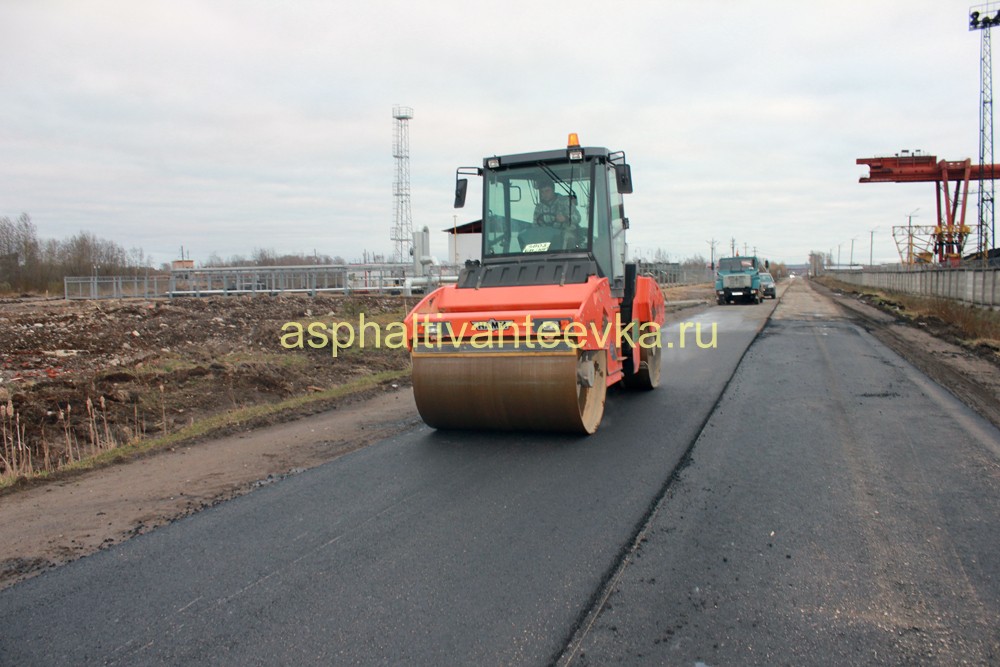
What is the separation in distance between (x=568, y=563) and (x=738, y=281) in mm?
34740

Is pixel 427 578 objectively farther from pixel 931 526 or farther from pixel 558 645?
pixel 931 526

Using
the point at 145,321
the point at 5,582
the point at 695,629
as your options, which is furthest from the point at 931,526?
the point at 145,321

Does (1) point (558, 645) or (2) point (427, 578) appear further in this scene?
(2) point (427, 578)

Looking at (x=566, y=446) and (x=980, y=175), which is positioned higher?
(x=980, y=175)

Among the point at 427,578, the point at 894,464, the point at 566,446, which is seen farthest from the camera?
the point at 566,446

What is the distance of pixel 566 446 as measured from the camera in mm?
7070

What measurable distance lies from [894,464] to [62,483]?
24.0 feet

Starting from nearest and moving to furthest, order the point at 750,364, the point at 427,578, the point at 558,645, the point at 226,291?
the point at 558,645 < the point at 427,578 < the point at 750,364 < the point at 226,291

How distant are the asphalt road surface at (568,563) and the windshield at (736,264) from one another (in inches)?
1240

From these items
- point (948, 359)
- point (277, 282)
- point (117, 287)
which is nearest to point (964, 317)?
point (948, 359)

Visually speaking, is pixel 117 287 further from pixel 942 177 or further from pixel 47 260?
pixel 942 177

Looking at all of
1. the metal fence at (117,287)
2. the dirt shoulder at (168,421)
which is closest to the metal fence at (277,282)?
the metal fence at (117,287)

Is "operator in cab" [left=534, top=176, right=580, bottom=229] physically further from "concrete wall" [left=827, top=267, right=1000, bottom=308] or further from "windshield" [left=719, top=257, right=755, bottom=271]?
"windshield" [left=719, top=257, right=755, bottom=271]

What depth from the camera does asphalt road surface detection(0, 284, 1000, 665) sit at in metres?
3.47
